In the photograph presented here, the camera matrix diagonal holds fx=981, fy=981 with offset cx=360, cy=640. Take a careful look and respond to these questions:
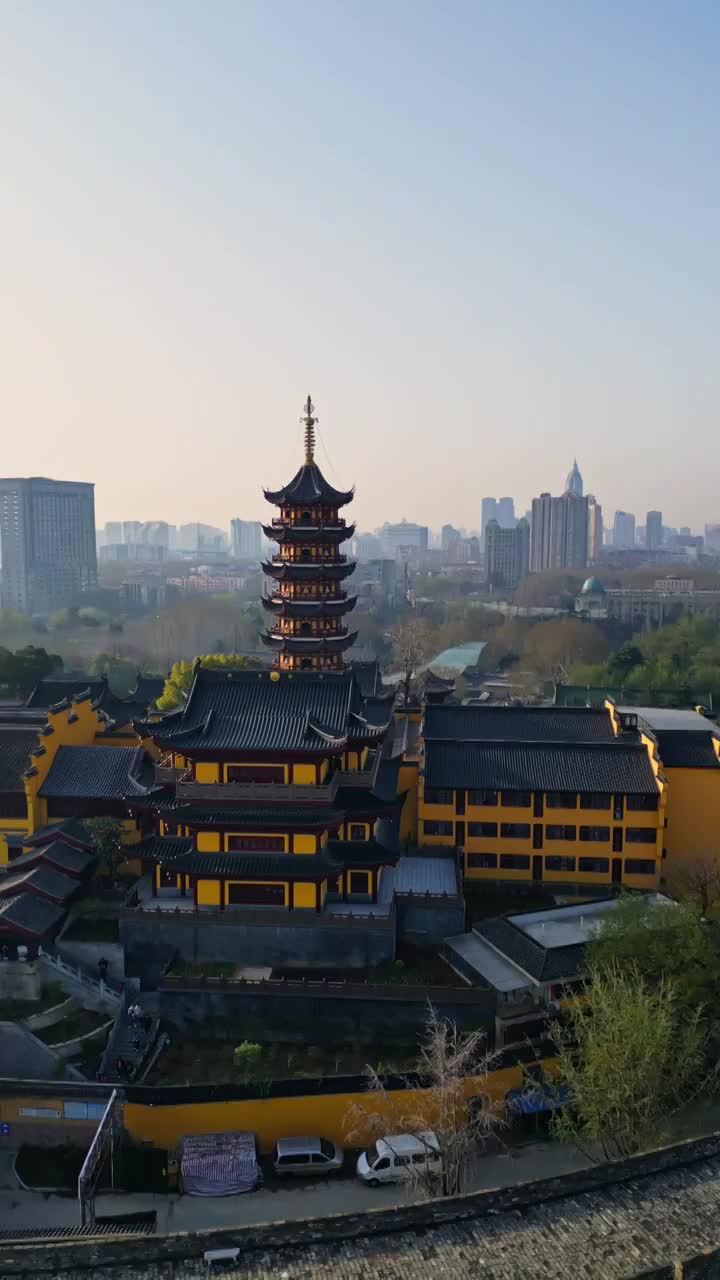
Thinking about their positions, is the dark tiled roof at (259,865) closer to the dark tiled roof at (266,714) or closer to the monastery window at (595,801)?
the dark tiled roof at (266,714)

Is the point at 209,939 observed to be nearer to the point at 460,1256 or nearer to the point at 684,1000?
the point at 684,1000

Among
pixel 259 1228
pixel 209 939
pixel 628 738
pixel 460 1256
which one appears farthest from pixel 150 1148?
pixel 628 738

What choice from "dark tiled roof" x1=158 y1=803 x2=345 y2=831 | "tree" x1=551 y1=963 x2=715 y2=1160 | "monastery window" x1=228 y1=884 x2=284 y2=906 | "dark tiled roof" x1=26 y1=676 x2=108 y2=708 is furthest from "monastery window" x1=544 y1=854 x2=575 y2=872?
"dark tiled roof" x1=26 y1=676 x2=108 y2=708

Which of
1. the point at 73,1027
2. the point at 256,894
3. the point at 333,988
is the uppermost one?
the point at 256,894

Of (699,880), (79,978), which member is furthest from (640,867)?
(79,978)

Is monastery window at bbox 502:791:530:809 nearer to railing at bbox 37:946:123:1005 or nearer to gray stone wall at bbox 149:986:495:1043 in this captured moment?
gray stone wall at bbox 149:986:495:1043

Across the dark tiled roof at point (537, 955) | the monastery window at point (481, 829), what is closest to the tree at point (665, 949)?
the dark tiled roof at point (537, 955)

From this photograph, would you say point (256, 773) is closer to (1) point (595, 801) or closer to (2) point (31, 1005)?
(2) point (31, 1005)
